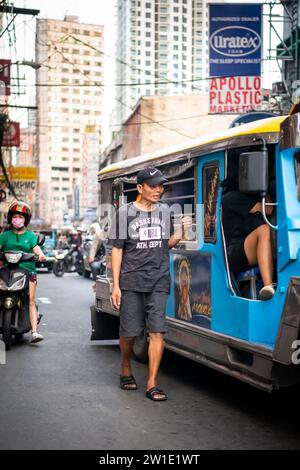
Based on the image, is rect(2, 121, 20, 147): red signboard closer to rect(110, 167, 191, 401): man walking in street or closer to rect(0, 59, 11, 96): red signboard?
rect(0, 59, 11, 96): red signboard

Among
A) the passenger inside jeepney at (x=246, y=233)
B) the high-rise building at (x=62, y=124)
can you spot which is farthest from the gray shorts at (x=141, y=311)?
the high-rise building at (x=62, y=124)

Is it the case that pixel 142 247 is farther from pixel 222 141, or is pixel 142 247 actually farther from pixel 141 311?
pixel 222 141

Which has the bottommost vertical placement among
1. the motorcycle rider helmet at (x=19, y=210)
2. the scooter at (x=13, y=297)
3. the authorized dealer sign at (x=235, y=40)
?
the scooter at (x=13, y=297)

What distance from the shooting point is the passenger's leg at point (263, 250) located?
5461 millimetres

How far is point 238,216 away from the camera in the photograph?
5965 mm

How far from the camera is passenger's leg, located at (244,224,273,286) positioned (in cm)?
546

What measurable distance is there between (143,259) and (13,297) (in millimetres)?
3250

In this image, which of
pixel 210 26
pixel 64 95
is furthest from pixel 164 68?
pixel 210 26

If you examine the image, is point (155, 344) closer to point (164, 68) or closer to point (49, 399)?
point (49, 399)

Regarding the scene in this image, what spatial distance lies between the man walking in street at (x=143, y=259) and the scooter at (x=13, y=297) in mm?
2964

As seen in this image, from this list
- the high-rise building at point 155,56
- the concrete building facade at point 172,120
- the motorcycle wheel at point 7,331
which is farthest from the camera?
the high-rise building at point 155,56

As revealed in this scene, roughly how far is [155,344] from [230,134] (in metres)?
1.88

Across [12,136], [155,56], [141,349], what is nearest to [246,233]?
[141,349]

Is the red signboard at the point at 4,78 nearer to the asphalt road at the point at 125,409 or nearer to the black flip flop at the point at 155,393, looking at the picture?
the asphalt road at the point at 125,409
